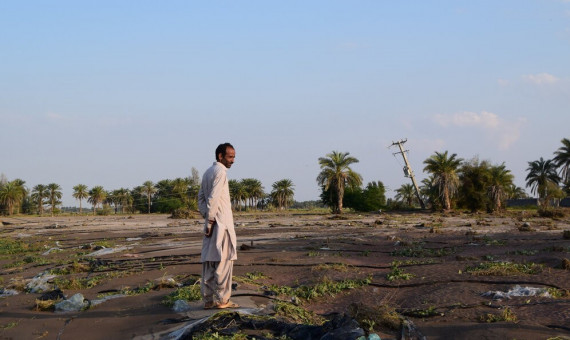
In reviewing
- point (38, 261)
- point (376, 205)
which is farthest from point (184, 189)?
point (38, 261)

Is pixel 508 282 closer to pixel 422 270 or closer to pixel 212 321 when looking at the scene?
pixel 422 270

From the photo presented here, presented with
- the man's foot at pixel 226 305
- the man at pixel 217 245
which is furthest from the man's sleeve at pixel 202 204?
the man's foot at pixel 226 305

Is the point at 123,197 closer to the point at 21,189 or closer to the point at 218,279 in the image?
the point at 21,189

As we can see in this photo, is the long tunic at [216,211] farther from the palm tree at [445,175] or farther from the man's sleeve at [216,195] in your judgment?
the palm tree at [445,175]

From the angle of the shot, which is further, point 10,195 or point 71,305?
point 10,195

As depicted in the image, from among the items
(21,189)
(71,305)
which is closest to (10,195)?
(21,189)

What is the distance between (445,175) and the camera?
1726 inches

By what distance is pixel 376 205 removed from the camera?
51875mm

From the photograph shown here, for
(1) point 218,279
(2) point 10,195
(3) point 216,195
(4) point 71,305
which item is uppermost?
(2) point 10,195

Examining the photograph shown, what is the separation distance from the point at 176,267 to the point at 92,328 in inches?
188

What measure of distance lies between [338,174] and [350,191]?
4618mm

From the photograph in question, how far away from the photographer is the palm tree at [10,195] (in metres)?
69.7

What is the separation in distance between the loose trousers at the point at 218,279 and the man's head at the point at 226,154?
0.98 meters

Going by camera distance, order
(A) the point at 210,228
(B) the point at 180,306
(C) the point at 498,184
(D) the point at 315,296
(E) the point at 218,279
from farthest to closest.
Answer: (C) the point at 498,184 < (D) the point at 315,296 < (B) the point at 180,306 < (A) the point at 210,228 < (E) the point at 218,279
